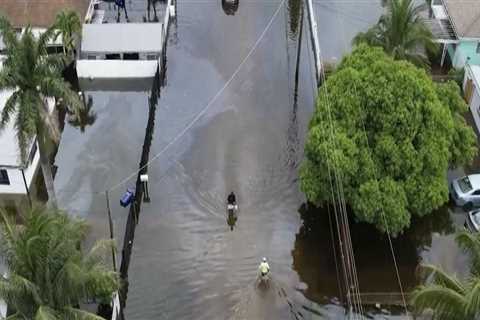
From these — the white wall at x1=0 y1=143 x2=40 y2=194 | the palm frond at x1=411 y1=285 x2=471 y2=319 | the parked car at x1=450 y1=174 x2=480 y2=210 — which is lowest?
the parked car at x1=450 y1=174 x2=480 y2=210

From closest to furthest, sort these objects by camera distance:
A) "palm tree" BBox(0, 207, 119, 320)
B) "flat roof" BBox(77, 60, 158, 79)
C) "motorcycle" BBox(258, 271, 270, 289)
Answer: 1. "palm tree" BBox(0, 207, 119, 320)
2. "motorcycle" BBox(258, 271, 270, 289)
3. "flat roof" BBox(77, 60, 158, 79)

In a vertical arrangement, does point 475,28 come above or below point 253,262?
above

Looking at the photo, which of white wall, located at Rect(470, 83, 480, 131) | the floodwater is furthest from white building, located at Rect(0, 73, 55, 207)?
white wall, located at Rect(470, 83, 480, 131)

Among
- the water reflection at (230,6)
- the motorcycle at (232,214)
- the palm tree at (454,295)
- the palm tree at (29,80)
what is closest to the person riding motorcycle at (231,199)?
the motorcycle at (232,214)

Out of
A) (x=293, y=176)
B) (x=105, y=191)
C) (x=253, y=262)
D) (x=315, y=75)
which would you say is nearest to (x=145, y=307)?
(x=253, y=262)

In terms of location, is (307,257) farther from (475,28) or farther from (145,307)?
(475,28)

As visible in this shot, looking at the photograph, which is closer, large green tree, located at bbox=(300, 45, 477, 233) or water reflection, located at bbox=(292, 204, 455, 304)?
large green tree, located at bbox=(300, 45, 477, 233)

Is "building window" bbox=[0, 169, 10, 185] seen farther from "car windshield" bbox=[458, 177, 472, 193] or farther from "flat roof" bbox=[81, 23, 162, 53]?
"car windshield" bbox=[458, 177, 472, 193]
